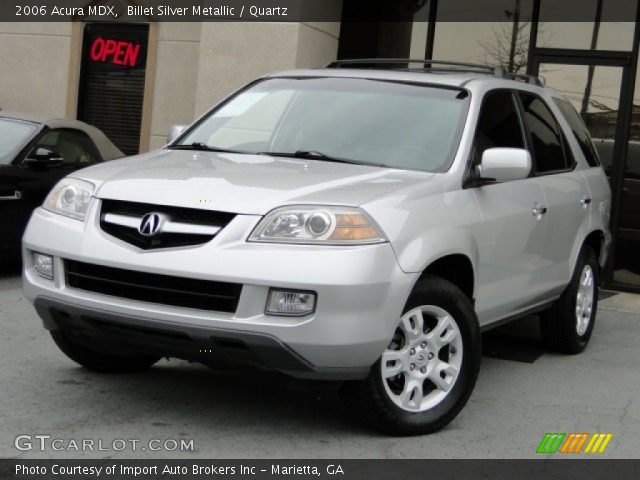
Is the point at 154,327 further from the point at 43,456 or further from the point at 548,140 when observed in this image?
the point at 548,140

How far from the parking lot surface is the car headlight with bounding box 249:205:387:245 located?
2.07 ft

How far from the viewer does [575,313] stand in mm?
6902

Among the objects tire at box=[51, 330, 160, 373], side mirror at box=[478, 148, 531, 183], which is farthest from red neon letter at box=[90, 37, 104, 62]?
side mirror at box=[478, 148, 531, 183]

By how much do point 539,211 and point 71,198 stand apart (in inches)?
105

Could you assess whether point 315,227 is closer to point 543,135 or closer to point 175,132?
point 175,132

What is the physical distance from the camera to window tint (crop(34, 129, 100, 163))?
370 inches

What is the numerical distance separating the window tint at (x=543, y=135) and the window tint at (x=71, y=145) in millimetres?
4628

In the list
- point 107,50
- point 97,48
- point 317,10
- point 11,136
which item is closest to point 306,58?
point 317,10

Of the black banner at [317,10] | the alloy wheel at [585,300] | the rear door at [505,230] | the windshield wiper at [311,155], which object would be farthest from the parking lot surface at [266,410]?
the black banner at [317,10]

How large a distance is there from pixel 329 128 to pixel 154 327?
168 centimetres

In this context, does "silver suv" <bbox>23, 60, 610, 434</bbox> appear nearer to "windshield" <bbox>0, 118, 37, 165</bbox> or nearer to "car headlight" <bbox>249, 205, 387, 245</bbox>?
"car headlight" <bbox>249, 205, 387, 245</bbox>

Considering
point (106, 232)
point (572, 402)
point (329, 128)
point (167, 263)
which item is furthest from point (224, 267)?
point (572, 402)
